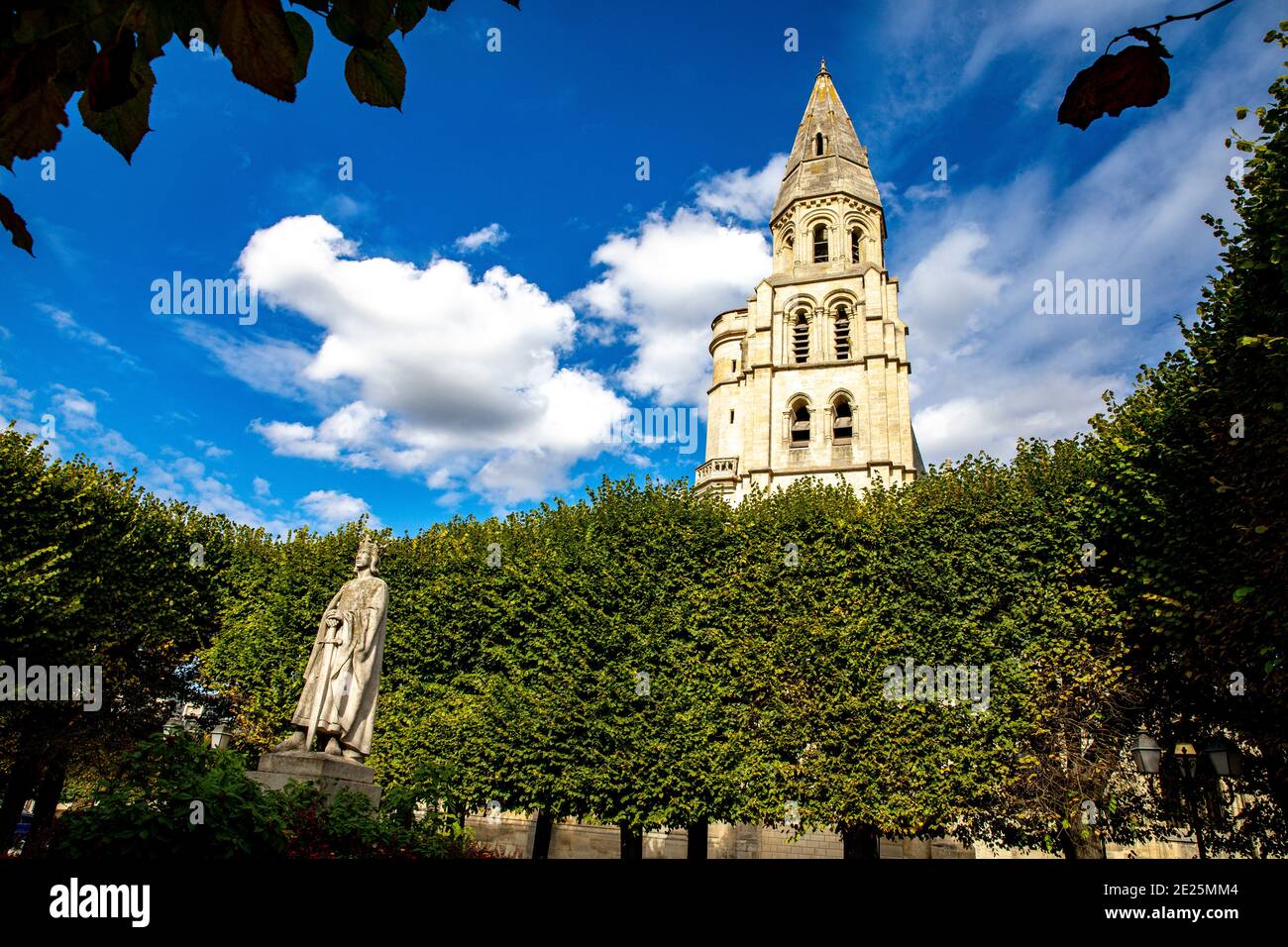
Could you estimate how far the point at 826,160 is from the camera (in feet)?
145

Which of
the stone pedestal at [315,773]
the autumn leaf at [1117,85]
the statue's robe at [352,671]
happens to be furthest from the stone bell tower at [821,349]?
the autumn leaf at [1117,85]

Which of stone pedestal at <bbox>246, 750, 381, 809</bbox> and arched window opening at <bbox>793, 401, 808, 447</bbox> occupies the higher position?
arched window opening at <bbox>793, 401, 808, 447</bbox>

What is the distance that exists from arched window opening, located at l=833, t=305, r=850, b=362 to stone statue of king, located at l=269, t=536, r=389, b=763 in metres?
31.0

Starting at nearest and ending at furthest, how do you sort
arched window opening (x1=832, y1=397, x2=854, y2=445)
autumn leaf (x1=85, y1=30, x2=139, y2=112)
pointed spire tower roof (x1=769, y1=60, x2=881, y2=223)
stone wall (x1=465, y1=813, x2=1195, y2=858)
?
autumn leaf (x1=85, y1=30, x2=139, y2=112) < stone wall (x1=465, y1=813, x2=1195, y2=858) < arched window opening (x1=832, y1=397, x2=854, y2=445) < pointed spire tower roof (x1=769, y1=60, x2=881, y2=223)

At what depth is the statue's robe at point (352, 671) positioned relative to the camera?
12.0 metres

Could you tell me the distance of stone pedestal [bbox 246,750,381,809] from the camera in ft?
34.5

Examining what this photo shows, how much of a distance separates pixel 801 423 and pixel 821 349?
14.1 feet

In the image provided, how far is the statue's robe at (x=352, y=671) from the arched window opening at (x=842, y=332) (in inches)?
1218

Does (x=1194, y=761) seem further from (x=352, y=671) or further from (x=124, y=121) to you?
(x=124, y=121)

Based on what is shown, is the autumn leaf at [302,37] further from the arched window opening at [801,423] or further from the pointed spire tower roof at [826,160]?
the pointed spire tower roof at [826,160]

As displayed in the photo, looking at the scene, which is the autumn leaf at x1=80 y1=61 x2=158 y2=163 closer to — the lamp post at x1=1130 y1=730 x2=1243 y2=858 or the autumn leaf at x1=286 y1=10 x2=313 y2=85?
the autumn leaf at x1=286 y1=10 x2=313 y2=85

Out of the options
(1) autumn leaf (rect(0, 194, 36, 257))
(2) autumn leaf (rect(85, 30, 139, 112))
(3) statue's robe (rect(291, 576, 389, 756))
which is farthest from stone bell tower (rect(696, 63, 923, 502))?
(2) autumn leaf (rect(85, 30, 139, 112))
